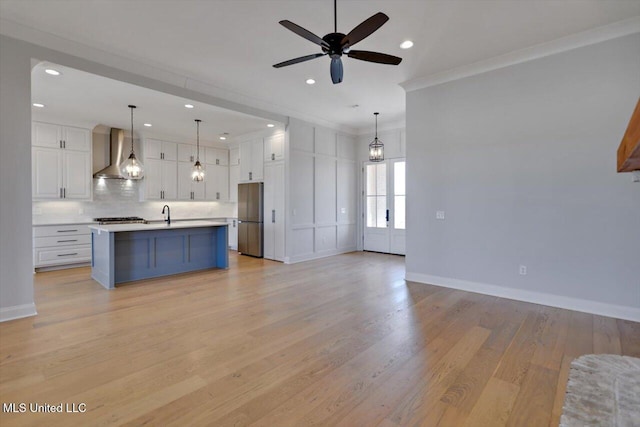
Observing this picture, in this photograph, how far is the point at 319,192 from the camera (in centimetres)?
735

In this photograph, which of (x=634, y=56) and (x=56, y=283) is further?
(x=56, y=283)

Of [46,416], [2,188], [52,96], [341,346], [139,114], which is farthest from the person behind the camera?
[139,114]

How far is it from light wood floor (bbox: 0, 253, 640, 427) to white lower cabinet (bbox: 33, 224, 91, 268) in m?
1.85

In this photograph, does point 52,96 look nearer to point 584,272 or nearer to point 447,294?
point 447,294

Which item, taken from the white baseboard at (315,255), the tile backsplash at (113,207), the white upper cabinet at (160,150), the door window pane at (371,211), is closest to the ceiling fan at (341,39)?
the white baseboard at (315,255)

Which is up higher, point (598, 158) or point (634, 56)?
point (634, 56)

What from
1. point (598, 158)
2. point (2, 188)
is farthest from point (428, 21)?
point (2, 188)

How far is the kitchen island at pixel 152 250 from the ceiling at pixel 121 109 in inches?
81.5

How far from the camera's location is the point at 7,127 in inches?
134

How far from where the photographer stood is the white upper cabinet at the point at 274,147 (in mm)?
6918

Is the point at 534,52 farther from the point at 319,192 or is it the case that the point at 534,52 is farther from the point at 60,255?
the point at 60,255

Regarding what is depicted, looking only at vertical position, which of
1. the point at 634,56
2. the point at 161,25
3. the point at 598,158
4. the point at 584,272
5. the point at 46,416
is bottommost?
the point at 46,416

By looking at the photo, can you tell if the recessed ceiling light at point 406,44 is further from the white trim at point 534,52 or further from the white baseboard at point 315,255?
the white baseboard at point 315,255

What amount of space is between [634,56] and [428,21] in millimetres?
2268
